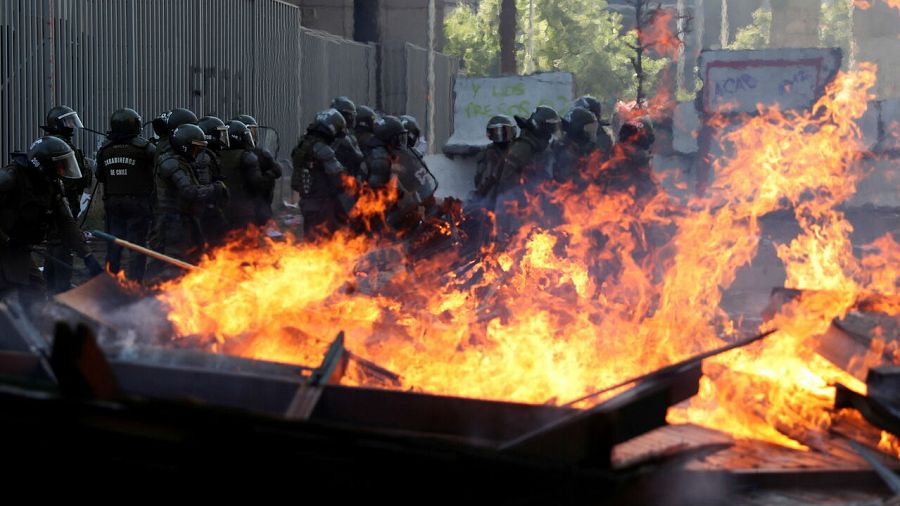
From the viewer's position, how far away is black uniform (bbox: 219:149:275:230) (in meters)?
10.5

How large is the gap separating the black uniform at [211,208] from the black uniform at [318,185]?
1.29 m

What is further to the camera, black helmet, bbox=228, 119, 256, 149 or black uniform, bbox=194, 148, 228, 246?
black helmet, bbox=228, 119, 256, 149

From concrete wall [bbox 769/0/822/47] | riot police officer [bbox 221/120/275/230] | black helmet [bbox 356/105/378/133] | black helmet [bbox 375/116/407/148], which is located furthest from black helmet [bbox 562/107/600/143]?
concrete wall [bbox 769/0/822/47]

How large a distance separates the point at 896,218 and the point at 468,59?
2187 centimetres

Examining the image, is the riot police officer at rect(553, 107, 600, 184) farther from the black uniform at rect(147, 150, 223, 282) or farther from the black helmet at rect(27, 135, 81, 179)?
the black helmet at rect(27, 135, 81, 179)

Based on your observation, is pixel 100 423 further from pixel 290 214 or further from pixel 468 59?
pixel 468 59

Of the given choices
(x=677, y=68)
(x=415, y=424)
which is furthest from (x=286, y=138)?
(x=677, y=68)

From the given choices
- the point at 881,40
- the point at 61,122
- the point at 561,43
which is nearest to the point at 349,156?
the point at 61,122

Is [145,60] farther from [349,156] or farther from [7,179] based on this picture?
[7,179]

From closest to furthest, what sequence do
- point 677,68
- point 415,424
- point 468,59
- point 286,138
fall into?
point 415,424, point 286,138, point 468,59, point 677,68

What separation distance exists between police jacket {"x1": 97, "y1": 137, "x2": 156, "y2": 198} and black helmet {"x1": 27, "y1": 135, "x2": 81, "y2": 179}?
7.77 ft

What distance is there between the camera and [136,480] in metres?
3.71

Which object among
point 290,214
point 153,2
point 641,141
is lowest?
point 290,214

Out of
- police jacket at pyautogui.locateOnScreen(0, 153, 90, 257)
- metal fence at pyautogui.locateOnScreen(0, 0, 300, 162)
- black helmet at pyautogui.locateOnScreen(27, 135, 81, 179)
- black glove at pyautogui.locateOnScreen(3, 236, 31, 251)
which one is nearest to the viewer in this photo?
black glove at pyautogui.locateOnScreen(3, 236, 31, 251)
